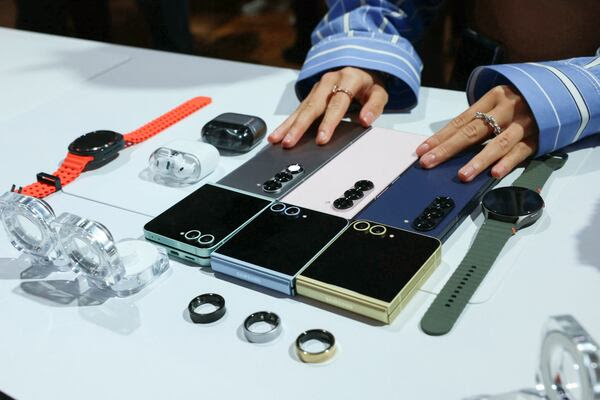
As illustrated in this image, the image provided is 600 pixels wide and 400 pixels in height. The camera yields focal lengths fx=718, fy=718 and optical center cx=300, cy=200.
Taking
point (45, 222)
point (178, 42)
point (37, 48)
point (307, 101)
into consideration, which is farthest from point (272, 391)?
point (178, 42)

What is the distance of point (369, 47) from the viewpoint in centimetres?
111

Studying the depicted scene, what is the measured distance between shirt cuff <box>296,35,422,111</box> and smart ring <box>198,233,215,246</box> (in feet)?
1.39

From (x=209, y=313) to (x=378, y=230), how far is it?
7.8 inches

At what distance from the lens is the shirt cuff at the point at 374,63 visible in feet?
3.58

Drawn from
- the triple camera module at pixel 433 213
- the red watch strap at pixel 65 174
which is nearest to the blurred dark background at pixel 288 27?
the triple camera module at pixel 433 213

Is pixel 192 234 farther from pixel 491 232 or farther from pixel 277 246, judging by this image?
pixel 491 232

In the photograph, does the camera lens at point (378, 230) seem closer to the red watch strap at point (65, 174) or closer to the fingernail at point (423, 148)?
the fingernail at point (423, 148)

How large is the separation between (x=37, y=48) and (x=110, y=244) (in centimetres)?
88

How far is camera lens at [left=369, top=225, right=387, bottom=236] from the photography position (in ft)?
2.47

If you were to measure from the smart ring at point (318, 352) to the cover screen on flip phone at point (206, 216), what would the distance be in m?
0.17

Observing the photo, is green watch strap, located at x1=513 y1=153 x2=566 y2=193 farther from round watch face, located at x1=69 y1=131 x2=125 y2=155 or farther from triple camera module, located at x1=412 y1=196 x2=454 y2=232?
round watch face, located at x1=69 y1=131 x2=125 y2=155

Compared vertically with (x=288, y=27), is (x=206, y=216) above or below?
above

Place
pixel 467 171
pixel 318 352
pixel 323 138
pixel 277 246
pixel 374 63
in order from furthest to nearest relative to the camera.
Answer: pixel 374 63, pixel 323 138, pixel 467 171, pixel 277 246, pixel 318 352

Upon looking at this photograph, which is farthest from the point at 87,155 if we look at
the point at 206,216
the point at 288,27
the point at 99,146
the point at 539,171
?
the point at 288,27
